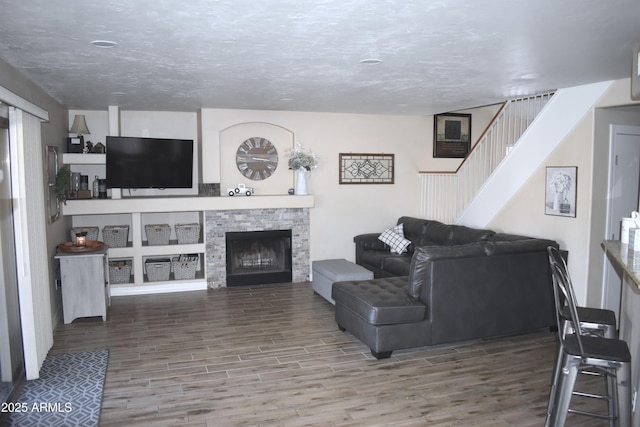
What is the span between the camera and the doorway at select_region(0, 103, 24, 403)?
3660 millimetres

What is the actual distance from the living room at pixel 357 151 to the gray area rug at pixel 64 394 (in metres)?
0.19

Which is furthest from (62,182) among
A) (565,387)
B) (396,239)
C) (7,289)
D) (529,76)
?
(565,387)

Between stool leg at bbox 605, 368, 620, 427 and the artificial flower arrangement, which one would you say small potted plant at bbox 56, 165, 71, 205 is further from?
stool leg at bbox 605, 368, 620, 427

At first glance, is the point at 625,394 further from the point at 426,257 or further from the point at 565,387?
the point at 426,257

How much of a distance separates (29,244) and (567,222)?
5.35 metres

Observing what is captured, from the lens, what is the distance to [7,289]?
3.77m

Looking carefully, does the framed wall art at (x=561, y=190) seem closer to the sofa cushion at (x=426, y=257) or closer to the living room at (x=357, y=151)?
the living room at (x=357, y=151)

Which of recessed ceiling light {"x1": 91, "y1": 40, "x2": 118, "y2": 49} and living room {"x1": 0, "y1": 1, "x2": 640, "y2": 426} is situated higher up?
recessed ceiling light {"x1": 91, "y1": 40, "x2": 118, "y2": 49}

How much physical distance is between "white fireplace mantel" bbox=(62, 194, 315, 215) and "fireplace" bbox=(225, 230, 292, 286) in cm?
46

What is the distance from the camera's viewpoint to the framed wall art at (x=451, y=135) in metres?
8.41

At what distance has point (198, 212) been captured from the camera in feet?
24.9

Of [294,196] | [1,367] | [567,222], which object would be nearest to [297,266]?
[294,196]

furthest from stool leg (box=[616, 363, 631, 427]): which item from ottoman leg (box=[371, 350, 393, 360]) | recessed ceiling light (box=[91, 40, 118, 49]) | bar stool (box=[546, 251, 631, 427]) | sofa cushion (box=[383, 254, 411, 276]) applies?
recessed ceiling light (box=[91, 40, 118, 49])

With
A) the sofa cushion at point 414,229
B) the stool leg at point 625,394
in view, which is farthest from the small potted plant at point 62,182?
the stool leg at point 625,394
